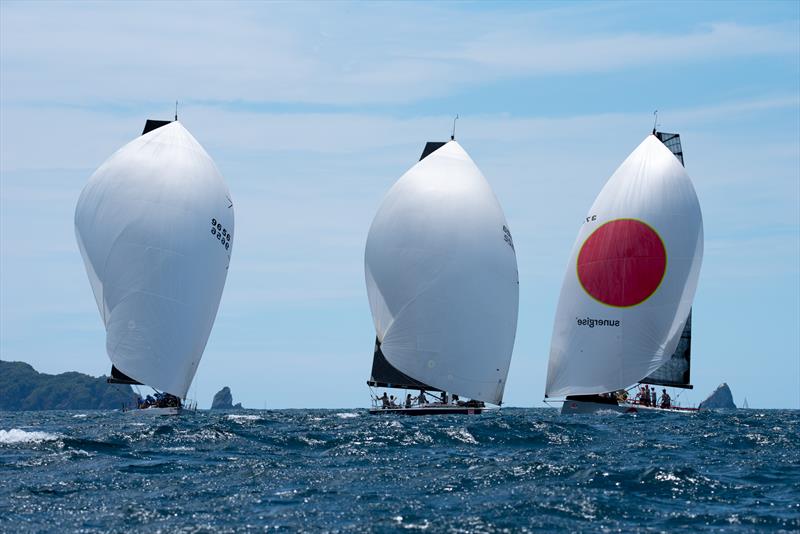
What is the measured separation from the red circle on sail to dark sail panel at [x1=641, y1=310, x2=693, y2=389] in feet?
14.8

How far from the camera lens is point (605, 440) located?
33625 mm

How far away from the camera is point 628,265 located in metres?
52.6

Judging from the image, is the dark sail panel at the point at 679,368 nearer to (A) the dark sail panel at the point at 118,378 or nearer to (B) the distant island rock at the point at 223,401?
(A) the dark sail panel at the point at 118,378

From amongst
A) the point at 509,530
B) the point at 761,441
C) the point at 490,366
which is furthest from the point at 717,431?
the point at 509,530

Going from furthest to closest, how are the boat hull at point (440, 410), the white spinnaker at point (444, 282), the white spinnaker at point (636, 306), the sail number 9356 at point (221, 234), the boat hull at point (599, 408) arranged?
1. the boat hull at point (599, 408)
2. the white spinnaker at point (636, 306)
3. the sail number 9356 at point (221, 234)
4. the boat hull at point (440, 410)
5. the white spinnaker at point (444, 282)

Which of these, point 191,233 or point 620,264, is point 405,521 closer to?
point 191,233

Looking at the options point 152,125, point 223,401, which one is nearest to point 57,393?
point 223,401

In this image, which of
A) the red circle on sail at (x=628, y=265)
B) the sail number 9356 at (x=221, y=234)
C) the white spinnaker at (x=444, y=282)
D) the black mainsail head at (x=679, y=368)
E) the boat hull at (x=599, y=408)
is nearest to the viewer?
the white spinnaker at (x=444, y=282)

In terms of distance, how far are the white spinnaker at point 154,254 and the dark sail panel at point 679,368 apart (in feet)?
71.7

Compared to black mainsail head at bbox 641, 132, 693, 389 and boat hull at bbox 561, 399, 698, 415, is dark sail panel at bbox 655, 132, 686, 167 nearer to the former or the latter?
black mainsail head at bbox 641, 132, 693, 389

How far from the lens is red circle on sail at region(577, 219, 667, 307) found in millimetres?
52500

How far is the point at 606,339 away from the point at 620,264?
140 inches

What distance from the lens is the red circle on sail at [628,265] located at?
2067 inches

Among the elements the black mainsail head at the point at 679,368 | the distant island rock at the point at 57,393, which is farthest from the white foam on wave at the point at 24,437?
the distant island rock at the point at 57,393
